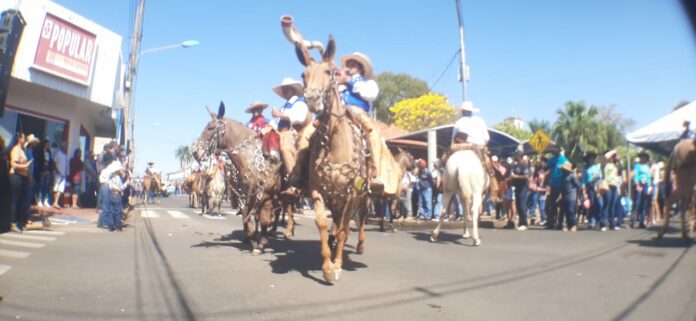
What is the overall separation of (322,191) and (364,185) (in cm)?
56

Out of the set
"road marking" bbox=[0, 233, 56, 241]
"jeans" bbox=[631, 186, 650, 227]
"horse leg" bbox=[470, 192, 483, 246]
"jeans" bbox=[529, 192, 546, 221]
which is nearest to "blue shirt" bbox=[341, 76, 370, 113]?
"horse leg" bbox=[470, 192, 483, 246]

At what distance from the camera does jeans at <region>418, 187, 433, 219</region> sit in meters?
15.3

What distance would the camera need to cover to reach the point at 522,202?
12305 mm

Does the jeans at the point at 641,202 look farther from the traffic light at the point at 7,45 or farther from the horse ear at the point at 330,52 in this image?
the traffic light at the point at 7,45

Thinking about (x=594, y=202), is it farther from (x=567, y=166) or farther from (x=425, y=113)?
(x=425, y=113)

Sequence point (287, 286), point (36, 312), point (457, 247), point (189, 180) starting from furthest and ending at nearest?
point (189, 180), point (457, 247), point (287, 286), point (36, 312)

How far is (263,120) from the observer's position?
8.80 meters

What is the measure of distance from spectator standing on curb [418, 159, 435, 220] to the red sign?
12.8m

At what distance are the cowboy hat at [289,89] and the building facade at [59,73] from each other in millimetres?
9328

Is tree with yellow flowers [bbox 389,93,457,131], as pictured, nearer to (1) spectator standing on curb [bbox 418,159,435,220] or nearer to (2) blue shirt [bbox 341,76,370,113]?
(1) spectator standing on curb [bbox 418,159,435,220]

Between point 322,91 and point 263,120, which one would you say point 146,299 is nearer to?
point 322,91

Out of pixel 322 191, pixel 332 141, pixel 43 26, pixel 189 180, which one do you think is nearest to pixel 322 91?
pixel 332 141

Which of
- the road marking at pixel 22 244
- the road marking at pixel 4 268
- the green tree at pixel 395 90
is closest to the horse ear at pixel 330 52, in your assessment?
the road marking at pixel 4 268

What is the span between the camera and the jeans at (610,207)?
11000mm
